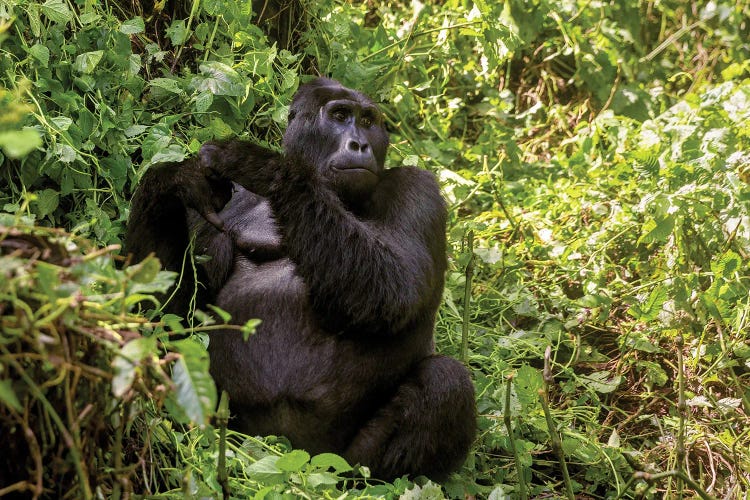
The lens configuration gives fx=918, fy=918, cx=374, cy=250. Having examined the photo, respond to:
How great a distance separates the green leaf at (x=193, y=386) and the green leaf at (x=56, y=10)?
215 centimetres

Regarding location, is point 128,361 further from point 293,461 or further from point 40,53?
point 40,53

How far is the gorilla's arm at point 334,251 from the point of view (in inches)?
131

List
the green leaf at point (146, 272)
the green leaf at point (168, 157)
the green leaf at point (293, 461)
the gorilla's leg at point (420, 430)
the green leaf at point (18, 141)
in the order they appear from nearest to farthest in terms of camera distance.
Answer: the green leaf at point (18, 141) → the green leaf at point (146, 272) → the green leaf at point (293, 461) → the gorilla's leg at point (420, 430) → the green leaf at point (168, 157)

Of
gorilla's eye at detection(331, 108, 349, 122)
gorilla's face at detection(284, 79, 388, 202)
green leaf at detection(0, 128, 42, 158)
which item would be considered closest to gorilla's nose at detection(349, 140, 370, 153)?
gorilla's face at detection(284, 79, 388, 202)

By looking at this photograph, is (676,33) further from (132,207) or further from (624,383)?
(132,207)

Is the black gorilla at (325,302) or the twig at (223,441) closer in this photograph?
the twig at (223,441)

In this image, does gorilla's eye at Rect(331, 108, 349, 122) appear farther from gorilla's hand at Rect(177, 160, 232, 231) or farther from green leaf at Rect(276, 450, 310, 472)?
green leaf at Rect(276, 450, 310, 472)

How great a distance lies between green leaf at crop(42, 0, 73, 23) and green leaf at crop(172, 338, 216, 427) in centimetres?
215

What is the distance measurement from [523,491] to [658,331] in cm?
152

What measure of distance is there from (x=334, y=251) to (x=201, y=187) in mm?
585

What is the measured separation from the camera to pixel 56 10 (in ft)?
11.5

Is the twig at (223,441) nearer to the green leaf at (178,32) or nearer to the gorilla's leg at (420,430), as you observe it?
the gorilla's leg at (420,430)

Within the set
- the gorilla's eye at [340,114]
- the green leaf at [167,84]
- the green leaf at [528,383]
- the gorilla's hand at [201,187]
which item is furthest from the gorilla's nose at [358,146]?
the green leaf at [528,383]

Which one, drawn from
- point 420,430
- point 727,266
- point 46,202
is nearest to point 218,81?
point 46,202
